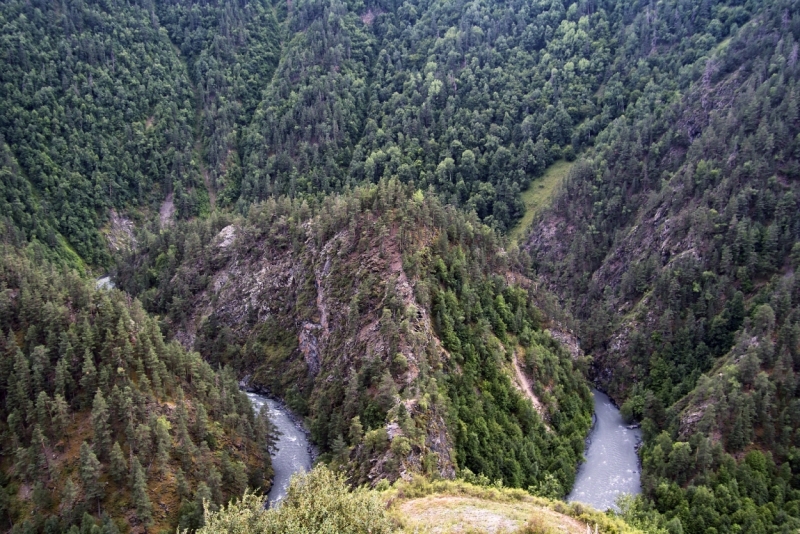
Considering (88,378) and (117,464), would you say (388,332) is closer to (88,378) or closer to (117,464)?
(117,464)

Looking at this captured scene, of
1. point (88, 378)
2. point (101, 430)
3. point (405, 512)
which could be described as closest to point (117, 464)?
point (101, 430)

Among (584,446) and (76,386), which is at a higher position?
(76,386)

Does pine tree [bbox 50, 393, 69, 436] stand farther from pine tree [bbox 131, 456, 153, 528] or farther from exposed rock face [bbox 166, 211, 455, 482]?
exposed rock face [bbox 166, 211, 455, 482]

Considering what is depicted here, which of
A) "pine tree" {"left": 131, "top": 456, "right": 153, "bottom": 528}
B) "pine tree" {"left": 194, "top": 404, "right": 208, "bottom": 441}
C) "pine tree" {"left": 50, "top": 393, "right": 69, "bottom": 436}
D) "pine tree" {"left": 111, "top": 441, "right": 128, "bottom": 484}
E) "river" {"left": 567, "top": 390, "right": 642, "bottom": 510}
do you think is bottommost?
"river" {"left": 567, "top": 390, "right": 642, "bottom": 510}

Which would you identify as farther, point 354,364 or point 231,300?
point 231,300

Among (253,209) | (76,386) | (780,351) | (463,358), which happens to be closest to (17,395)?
(76,386)

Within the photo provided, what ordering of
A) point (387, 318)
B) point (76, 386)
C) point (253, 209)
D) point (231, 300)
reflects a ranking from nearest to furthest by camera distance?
point (76, 386) → point (387, 318) → point (231, 300) → point (253, 209)

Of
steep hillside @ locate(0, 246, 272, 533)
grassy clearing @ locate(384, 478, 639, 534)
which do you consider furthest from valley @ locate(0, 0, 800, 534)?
grassy clearing @ locate(384, 478, 639, 534)

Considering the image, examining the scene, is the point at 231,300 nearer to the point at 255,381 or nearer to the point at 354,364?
the point at 255,381
